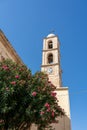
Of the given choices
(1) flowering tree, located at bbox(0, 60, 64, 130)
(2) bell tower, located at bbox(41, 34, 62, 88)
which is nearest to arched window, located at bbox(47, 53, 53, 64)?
(2) bell tower, located at bbox(41, 34, 62, 88)

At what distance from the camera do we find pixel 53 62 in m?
29.1

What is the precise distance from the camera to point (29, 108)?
864cm

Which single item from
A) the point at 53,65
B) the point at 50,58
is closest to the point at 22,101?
the point at 53,65

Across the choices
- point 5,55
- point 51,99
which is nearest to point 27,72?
point 51,99

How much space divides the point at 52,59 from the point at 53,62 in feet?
3.76

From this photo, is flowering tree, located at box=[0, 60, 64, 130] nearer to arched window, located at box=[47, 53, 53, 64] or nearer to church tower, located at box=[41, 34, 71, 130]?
church tower, located at box=[41, 34, 71, 130]

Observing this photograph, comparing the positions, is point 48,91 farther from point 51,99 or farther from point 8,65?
point 8,65

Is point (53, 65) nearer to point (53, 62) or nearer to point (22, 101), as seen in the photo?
point (53, 62)

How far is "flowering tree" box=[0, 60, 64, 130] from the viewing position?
8.55m

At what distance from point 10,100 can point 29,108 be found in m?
0.88

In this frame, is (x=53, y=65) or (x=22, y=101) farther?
(x=53, y=65)

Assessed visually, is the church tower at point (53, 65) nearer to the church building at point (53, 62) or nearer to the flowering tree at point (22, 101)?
the church building at point (53, 62)

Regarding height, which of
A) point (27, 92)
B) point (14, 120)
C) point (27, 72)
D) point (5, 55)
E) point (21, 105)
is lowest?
point (14, 120)

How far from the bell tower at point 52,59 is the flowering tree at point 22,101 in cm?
1676
